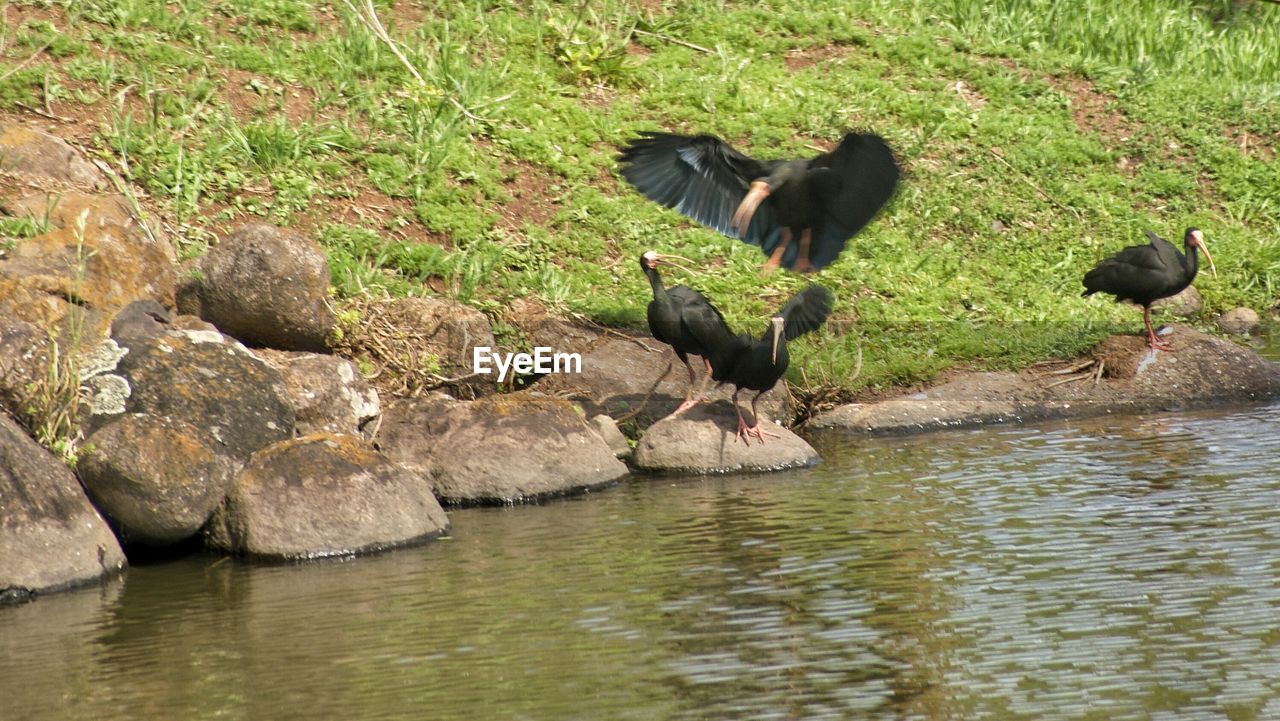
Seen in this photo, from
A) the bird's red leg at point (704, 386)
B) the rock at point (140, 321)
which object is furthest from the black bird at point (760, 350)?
the rock at point (140, 321)

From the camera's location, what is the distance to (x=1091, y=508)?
834cm

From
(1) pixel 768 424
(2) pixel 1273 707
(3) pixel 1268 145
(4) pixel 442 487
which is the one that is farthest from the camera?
(3) pixel 1268 145

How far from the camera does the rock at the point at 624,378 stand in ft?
36.3


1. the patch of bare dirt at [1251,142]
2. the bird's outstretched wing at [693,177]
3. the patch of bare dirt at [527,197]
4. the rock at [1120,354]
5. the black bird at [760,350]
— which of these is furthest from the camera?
the patch of bare dirt at [1251,142]

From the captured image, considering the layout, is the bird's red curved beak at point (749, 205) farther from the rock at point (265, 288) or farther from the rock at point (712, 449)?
the rock at point (265, 288)

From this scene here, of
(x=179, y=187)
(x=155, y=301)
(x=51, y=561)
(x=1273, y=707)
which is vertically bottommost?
(x=1273, y=707)

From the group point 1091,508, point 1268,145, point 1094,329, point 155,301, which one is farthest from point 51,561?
point 1268,145

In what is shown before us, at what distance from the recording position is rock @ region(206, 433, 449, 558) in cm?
827

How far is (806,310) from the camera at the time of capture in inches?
423

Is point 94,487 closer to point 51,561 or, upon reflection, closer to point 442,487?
point 51,561

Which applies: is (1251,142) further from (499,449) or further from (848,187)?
(499,449)

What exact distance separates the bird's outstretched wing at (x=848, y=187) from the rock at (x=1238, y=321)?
454 cm

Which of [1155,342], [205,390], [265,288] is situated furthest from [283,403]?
[1155,342]

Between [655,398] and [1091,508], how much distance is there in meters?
3.60
